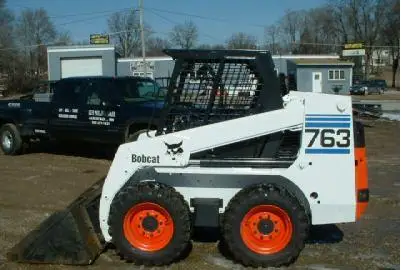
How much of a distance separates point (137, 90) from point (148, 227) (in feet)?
21.2

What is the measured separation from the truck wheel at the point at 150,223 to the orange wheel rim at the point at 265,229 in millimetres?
569

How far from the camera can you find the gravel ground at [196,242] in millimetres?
5480

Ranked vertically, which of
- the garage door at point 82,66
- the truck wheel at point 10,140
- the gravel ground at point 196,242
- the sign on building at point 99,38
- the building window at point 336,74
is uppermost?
the sign on building at point 99,38

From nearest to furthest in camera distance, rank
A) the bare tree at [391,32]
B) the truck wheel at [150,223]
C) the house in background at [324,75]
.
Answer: the truck wheel at [150,223] < the house in background at [324,75] < the bare tree at [391,32]

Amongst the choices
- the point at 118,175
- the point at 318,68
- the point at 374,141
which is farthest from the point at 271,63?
the point at 318,68

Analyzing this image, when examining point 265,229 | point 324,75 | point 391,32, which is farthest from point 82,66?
point 265,229

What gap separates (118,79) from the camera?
11414 millimetres

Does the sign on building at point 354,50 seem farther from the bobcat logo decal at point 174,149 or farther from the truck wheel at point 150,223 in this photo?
the truck wheel at point 150,223

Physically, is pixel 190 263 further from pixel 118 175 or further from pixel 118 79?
pixel 118 79

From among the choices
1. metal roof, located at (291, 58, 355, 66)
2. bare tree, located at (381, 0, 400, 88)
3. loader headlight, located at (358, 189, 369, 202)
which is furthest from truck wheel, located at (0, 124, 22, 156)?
bare tree, located at (381, 0, 400, 88)

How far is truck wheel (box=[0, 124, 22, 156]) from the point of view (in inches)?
501

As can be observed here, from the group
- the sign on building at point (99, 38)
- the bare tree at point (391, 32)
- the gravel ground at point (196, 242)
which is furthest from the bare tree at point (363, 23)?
the gravel ground at point (196, 242)

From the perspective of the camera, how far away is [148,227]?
535 centimetres

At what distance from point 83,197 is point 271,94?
2.46 m
